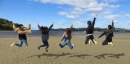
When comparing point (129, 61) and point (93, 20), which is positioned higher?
point (93, 20)

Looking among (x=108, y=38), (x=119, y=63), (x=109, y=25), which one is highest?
(x=109, y=25)

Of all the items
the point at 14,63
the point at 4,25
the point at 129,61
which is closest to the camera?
the point at 14,63

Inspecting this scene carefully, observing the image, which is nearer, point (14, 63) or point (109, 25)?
point (14, 63)

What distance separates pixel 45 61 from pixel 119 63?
5812mm

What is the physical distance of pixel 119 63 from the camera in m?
13.3


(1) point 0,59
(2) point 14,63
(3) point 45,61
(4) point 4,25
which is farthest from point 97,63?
(4) point 4,25

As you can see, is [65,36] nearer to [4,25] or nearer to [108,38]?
[108,38]

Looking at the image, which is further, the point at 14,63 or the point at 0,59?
the point at 0,59

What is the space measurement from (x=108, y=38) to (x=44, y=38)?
5.32m

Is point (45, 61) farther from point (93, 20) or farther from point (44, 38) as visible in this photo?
point (93, 20)

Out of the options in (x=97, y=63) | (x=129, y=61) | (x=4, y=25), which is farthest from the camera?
(x=4, y=25)

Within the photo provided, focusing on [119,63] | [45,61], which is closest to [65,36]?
[45,61]

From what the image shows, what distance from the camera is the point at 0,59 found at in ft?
43.7

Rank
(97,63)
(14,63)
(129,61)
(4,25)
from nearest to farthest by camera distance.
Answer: (14,63) → (97,63) → (129,61) → (4,25)
